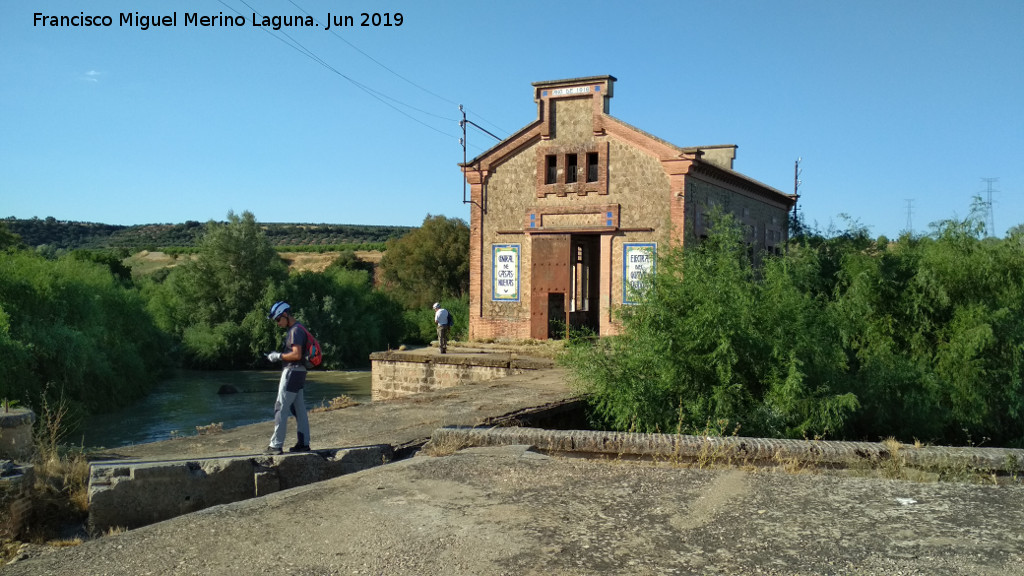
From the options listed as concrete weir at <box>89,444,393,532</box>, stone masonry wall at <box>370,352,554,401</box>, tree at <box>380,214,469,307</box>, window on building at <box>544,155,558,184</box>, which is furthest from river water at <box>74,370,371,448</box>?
tree at <box>380,214,469,307</box>

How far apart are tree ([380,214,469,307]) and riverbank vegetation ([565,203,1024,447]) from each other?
37.9m

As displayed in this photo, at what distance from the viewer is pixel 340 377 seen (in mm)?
37156

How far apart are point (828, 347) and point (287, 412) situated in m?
7.31

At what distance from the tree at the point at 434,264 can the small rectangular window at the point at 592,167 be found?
3407cm

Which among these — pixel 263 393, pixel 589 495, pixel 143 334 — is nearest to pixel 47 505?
pixel 589 495

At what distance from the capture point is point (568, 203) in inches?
738

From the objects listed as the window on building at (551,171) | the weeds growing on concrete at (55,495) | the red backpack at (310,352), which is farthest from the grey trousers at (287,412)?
the window on building at (551,171)

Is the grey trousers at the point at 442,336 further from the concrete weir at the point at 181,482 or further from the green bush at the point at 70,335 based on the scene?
the green bush at the point at 70,335

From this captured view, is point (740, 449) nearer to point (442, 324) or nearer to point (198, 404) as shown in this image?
point (442, 324)

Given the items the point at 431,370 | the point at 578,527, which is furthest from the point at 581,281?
the point at 578,527

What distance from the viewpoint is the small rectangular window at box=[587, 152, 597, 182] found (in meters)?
18.6

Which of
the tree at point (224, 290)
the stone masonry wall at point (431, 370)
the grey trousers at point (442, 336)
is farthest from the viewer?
the tree at point (224, 290)

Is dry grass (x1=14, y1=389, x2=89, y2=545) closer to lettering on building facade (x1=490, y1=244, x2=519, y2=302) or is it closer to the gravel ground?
the gravel ground

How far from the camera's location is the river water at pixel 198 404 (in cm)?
2275
